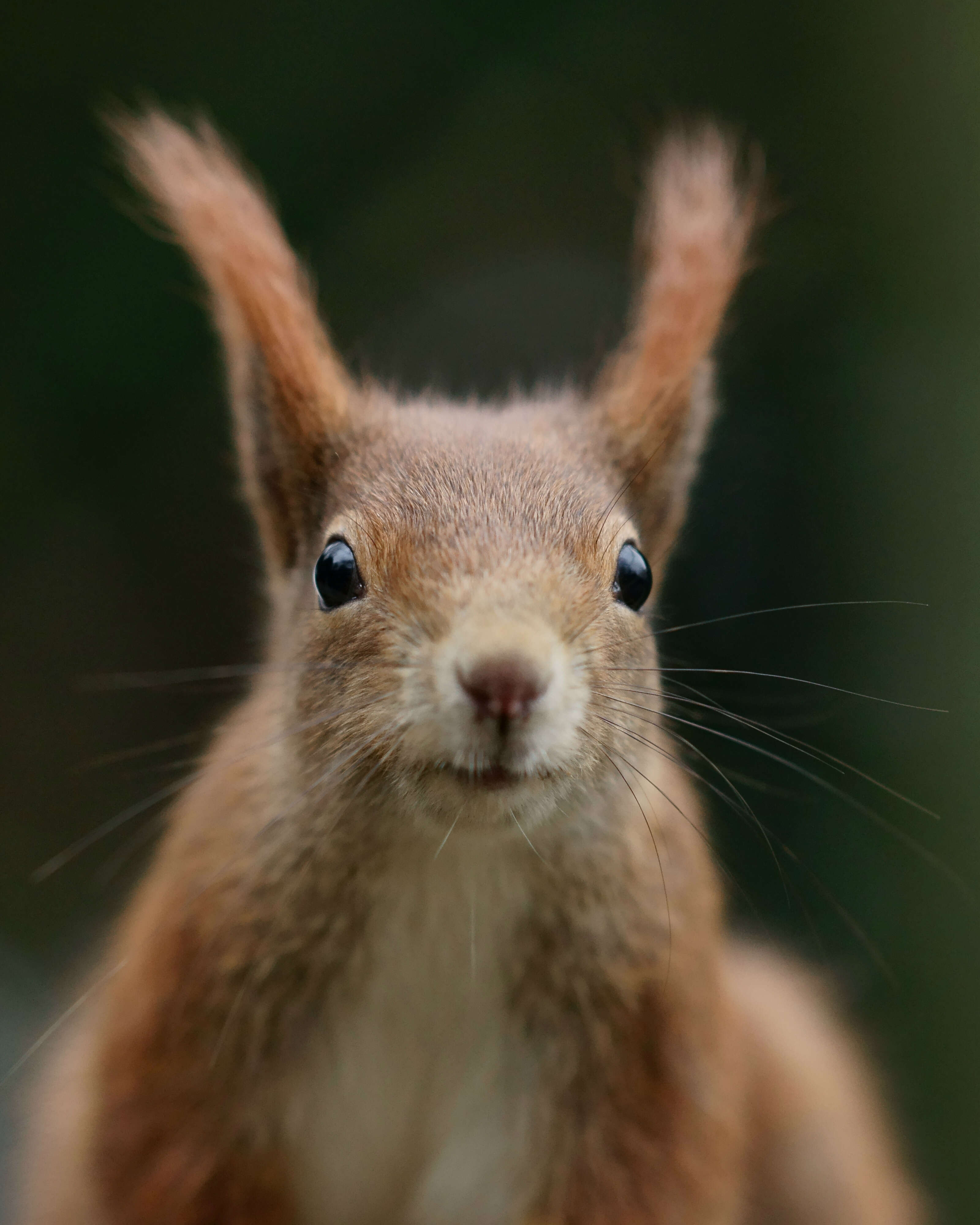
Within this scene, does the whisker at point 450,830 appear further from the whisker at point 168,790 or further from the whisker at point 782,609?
the whisker at point 782,609

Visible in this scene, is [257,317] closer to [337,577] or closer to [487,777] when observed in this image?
[337,577]

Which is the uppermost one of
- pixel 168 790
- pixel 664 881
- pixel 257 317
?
pixel 257 317

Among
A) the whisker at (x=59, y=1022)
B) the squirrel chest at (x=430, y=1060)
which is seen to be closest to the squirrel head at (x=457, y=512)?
the squirrel chest at (x=430, y=1060)

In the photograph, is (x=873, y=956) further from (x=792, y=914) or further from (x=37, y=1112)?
(x=37, y=1112)

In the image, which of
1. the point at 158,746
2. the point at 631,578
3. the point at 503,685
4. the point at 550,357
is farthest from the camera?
the point at 550,357

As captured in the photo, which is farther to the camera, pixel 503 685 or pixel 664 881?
pixel 664 881

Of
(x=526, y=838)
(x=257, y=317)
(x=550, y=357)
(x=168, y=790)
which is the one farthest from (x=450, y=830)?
(x=550, y=357)

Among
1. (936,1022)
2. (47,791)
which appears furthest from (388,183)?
(936,1022)
